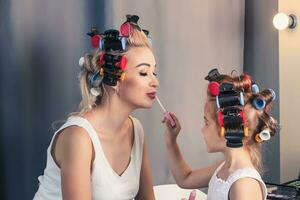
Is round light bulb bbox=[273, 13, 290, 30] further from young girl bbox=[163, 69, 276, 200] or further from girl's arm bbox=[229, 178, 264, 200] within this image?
girl's arm bbox=[229, 178, 264, 200]

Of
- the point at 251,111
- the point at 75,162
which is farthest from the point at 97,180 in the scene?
the point at 251,111

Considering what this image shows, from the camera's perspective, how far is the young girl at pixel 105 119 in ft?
3.69

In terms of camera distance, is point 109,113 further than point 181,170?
No

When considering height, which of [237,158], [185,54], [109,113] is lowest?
[237,158]

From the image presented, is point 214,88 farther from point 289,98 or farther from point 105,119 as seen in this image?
point 289,98

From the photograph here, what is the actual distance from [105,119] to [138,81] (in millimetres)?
137

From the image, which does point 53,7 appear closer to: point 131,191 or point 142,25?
point 142,25

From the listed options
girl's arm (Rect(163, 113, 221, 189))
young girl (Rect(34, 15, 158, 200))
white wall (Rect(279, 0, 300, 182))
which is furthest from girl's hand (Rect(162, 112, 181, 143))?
white wall (Rect(279, 0, 300, 182))

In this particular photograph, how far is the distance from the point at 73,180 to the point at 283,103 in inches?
39.9

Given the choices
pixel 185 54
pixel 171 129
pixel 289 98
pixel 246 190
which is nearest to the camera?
pixel 246 190

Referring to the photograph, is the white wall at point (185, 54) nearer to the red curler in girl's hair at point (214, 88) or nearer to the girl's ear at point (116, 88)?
the girl's ear at point (116, 88)

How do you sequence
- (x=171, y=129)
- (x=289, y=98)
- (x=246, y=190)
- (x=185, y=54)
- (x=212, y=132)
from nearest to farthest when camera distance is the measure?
(x=246, y=190), (x=212, y=132), (x=171, y=129), (x=185, y=54), (x=289, y=98)

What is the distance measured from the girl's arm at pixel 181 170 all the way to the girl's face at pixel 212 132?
17 centimetres

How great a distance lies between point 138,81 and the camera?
1179 millimetres
